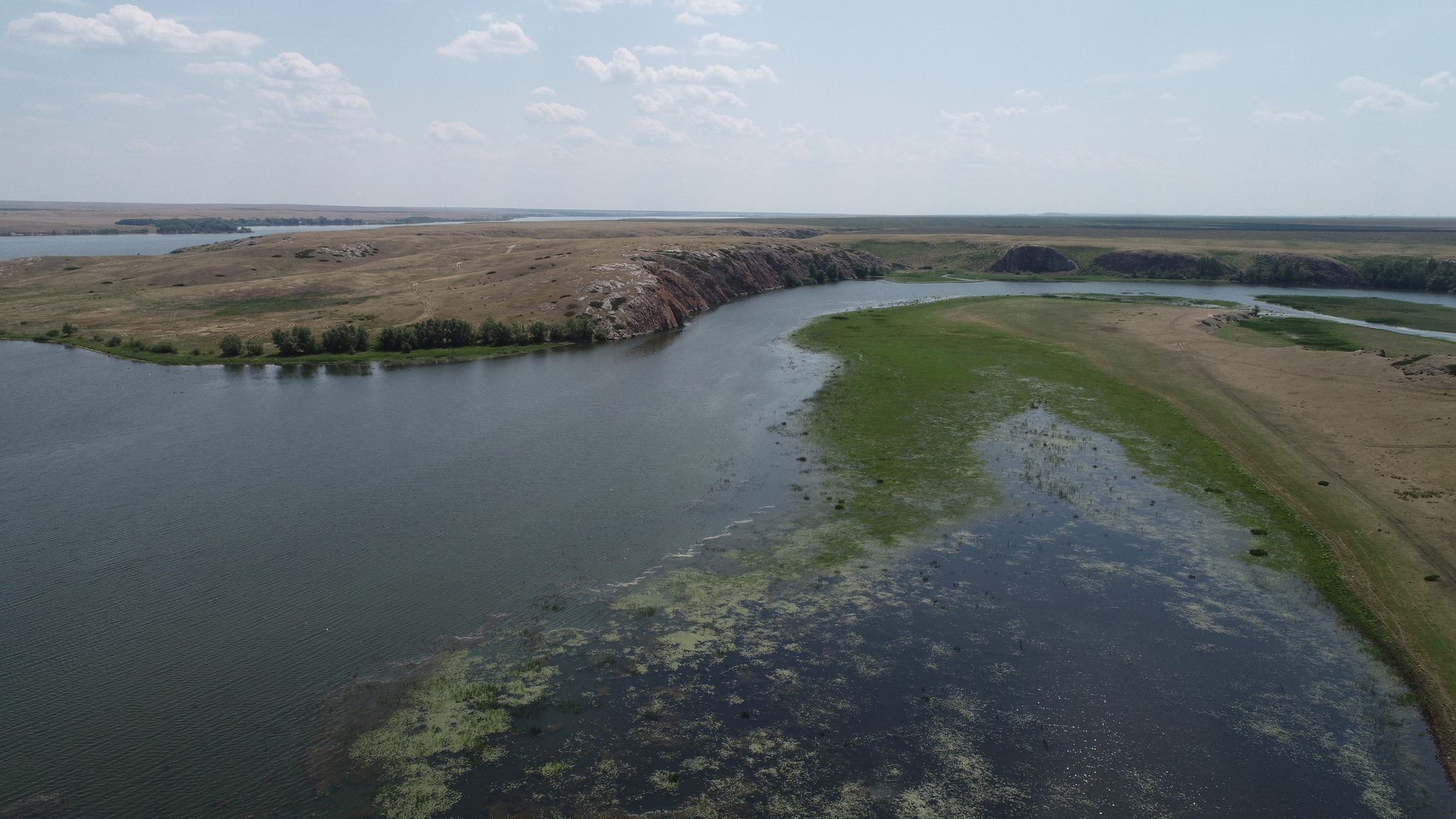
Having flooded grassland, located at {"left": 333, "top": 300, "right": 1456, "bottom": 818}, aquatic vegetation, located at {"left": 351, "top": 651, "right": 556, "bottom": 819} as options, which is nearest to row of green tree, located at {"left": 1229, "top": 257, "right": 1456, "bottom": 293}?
flooded grassland, located at {"left": 333, "top": 300, "right": 1456, "bottom": 818}

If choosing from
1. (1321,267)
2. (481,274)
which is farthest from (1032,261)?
(481,274)

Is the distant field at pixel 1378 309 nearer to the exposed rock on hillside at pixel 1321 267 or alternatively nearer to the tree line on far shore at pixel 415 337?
the exposed rock on hillside at pixel 1321 267

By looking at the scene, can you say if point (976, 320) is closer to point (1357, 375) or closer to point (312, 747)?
point (1357, 375)

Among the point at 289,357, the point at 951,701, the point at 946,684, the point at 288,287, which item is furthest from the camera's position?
the point at 288,287

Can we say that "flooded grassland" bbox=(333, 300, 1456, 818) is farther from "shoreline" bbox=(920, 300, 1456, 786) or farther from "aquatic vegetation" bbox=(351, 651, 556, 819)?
"shoreline" bbox=(920, 300, 1456, 786)

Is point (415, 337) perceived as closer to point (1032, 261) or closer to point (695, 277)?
point (695, 277)

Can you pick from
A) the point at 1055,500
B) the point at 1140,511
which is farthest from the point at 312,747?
the point at 1140,511

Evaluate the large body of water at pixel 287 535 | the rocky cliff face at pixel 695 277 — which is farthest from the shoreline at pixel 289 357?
the rocky cliff face at pixel 695 277

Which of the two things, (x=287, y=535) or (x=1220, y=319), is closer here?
(x=287, y=535)
